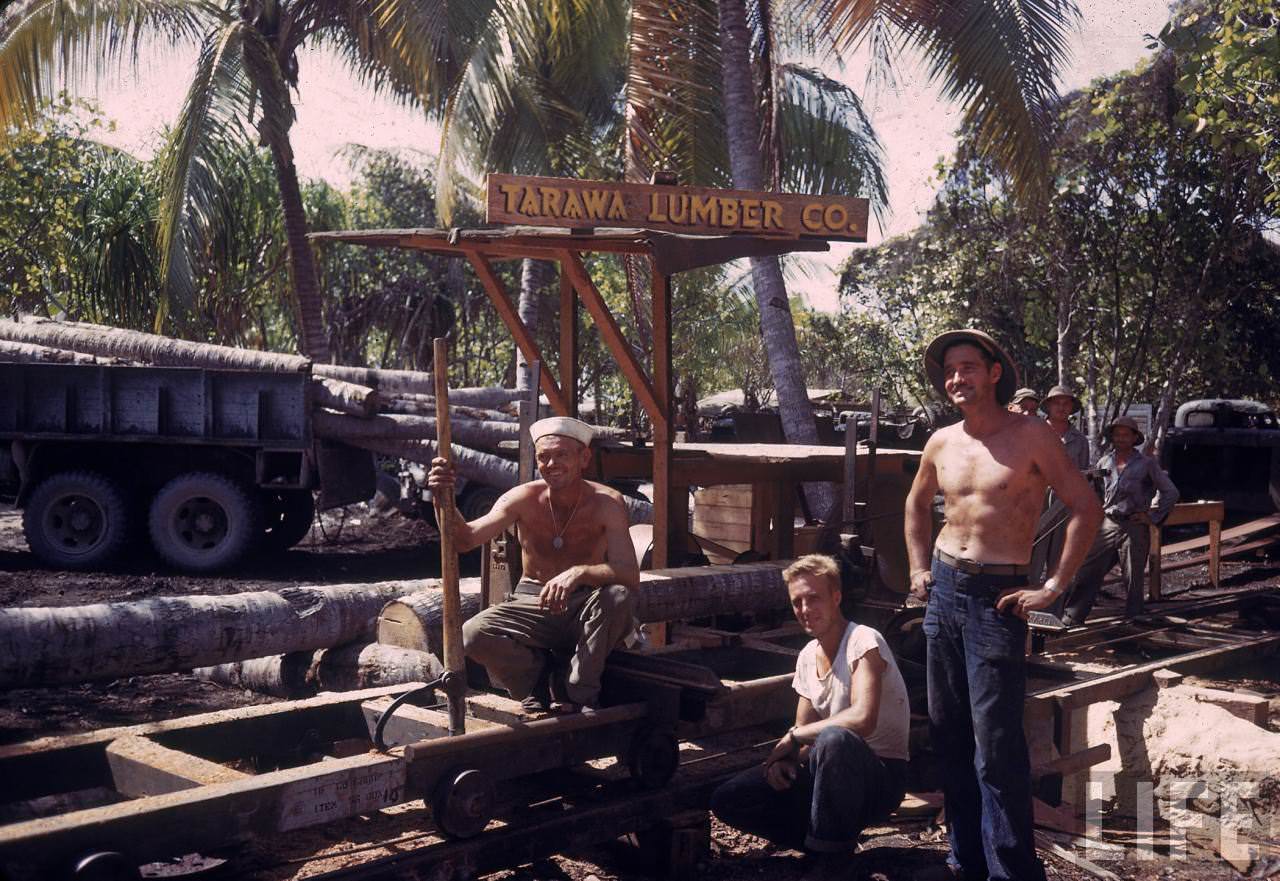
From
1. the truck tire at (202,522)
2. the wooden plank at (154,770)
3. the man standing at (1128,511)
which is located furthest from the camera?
the truck tire at (202,522)

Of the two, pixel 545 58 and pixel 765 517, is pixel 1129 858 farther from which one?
pixel 545 58

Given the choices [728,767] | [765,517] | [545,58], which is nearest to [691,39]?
[545,58]

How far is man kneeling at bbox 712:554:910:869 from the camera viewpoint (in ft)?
14.4

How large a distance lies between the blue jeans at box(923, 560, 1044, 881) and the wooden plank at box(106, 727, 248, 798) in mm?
2529

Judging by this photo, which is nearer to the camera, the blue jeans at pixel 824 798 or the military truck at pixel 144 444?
the blue jeans at pixel 824 798

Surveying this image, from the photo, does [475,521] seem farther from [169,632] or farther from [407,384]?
[407,384]

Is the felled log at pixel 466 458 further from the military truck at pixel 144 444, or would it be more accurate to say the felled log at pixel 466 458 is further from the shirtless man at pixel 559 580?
the shirtless man at pixel 559 580

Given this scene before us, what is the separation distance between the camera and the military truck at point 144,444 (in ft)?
42.3

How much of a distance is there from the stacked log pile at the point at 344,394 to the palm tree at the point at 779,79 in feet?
9.81

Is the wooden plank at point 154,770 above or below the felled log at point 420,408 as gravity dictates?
below

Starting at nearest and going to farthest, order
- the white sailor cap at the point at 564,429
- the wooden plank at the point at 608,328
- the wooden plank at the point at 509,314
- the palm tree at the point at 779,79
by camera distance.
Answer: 1. the white sailor cap at the point at 564,429
2. the wooden plank at the point at 608,328
3. the wooden plank at the point at 509,314
4. the palm tree at the point at 779,79

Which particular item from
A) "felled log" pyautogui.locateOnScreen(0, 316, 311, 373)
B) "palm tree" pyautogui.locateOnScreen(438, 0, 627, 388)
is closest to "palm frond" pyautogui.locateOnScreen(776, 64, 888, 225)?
"palm tree" pyautogui.locateOnScreen(438, 0, 627, 388)

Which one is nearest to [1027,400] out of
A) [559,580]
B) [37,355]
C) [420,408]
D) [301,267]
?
[559,580]

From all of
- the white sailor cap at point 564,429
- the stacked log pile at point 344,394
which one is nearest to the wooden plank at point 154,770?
the white sailor cap at point 564,429
